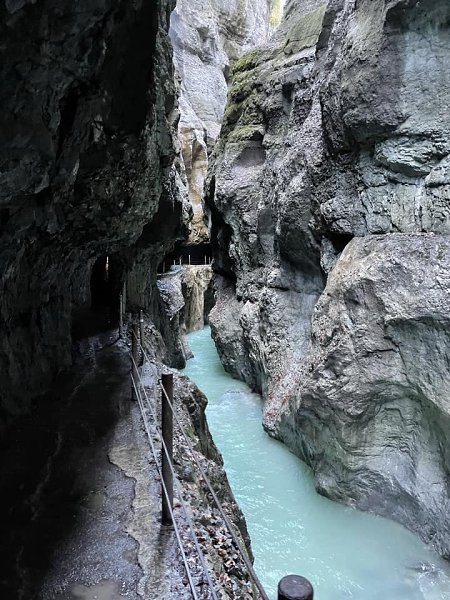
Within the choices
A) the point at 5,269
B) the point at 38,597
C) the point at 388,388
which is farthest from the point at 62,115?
the point at 388,388

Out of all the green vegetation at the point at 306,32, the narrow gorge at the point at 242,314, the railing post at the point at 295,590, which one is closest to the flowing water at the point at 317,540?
the narrow gorge at the point at 242,314

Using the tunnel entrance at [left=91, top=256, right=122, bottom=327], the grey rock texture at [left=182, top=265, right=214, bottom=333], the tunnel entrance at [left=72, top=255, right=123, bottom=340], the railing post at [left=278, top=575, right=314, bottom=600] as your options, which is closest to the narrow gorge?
the tunnel entrance at [left=72, top=255, right=123, bottom=340]

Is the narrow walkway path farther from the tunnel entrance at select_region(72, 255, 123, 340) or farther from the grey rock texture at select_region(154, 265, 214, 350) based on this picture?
the grey rock texture at select_region(154, 265, 214, 350)

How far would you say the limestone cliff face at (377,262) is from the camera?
8.86 meters

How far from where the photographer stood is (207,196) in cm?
2419

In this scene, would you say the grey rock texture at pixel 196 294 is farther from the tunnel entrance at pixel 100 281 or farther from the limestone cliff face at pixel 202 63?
the tunnel entrance at pixel 100 281

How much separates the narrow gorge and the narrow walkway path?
3cm

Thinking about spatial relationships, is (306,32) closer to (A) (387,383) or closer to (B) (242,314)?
(B) (242,314)

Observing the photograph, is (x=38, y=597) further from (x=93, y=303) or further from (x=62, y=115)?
(x=93, y=303)

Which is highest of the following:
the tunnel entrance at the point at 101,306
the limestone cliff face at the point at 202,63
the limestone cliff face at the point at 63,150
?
the limestone cliff face at the point at 202,63

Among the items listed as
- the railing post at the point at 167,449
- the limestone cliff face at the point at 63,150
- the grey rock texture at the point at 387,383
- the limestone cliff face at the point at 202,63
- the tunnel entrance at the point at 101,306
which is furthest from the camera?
the limestone cliff face at the point at 202,63

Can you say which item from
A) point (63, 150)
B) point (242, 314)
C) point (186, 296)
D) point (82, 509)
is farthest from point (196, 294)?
point (82, 509)

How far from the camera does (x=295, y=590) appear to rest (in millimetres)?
1837

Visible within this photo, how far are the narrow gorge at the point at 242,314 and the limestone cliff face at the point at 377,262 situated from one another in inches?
1.8
